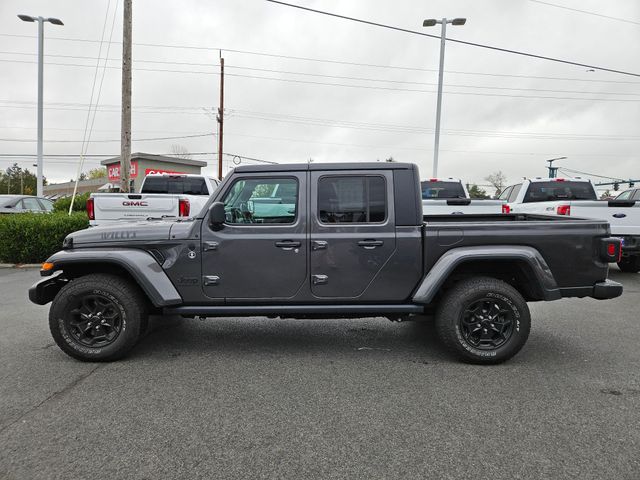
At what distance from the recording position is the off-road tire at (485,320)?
3992 millimetres

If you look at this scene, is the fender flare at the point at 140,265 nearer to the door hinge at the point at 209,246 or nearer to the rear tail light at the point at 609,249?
the door hinge at the point at 209,246

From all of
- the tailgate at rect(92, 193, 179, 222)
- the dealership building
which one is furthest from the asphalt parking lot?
the dealership building

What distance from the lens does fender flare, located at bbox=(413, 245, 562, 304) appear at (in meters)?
3.94

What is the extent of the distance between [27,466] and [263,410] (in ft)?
4.70

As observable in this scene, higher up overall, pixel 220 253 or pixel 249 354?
pixel 220 253

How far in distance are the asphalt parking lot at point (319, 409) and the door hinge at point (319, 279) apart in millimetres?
762

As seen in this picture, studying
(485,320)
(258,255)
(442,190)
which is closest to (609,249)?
(485,320)

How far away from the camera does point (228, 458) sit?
2598 mm

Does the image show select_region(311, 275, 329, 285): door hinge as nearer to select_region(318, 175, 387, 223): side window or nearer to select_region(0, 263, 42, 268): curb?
select_region(318, 175, 387, 223): side window

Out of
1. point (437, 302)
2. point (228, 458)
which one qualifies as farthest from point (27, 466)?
point (437, 302)

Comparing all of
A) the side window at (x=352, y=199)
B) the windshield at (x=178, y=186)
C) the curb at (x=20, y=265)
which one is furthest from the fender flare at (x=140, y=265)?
the curb at (x=20, y=265)

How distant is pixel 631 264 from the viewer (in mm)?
9125

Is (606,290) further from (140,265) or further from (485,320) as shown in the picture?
(140,265)

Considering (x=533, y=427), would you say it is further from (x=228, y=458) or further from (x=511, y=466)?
(x=228, y=458)
